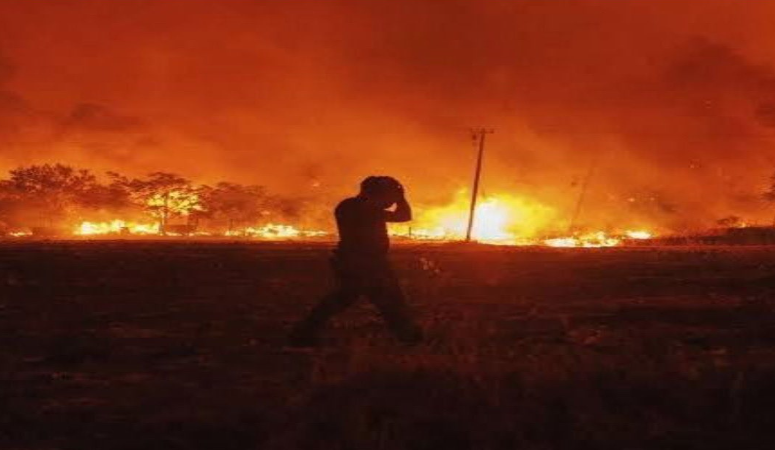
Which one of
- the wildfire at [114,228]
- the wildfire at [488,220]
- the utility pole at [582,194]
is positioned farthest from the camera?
the wildfire at [114,228]

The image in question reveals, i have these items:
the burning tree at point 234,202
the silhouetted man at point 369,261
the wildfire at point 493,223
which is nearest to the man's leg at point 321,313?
the silhouetted man at point 369,261

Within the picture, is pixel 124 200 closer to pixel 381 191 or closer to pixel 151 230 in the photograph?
pixel 151 230

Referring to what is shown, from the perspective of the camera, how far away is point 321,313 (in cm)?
1005

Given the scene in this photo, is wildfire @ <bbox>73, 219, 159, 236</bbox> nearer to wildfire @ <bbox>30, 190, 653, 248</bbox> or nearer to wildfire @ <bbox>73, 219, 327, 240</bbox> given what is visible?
wildfire @ <bbox>73, 219, 327, 240</bbox>

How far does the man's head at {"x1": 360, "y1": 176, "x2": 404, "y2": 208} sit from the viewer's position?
32.4 ft

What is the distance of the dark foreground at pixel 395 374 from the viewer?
611 cm

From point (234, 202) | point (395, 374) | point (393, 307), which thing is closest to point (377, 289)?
point (393, 307)

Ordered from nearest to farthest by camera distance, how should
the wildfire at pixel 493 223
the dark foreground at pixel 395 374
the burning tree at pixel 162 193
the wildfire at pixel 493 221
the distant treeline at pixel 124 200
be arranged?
the dark foreground at pixel 395 374 → the wildfire at pixel 493 223 → the wildfire at pixel 493 221 → the distant treeline at pixel 124 200 → the burning tree at pixel 162 193

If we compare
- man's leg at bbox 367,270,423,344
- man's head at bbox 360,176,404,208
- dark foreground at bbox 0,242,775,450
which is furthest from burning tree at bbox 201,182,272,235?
man's leg at bbox 367,270,423,344

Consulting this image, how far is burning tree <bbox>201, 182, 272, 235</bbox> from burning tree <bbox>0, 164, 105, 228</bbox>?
29.7 ft

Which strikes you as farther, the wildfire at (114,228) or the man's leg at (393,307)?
the wildfire at (114,228)

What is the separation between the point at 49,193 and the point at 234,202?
15.3 m

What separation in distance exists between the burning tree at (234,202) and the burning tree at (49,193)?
905 cm

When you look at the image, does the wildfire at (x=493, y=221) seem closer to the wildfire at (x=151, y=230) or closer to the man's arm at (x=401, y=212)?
the wildfire at (x=151, y=230)
